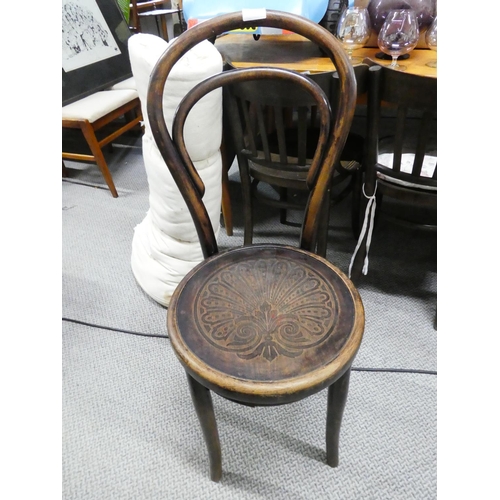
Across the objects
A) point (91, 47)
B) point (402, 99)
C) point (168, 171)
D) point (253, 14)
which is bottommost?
point (168, 171)

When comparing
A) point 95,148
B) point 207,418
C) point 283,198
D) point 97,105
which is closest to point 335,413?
point 207,418

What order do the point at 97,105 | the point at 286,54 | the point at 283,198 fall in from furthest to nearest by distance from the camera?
1. the point at 97,105
2. the point at 283,198
3. the point at 286,54

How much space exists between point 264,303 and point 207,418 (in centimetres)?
29

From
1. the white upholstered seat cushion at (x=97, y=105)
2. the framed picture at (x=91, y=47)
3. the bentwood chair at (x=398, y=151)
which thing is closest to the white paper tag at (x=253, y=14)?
the bentwood chair at (x=398, y=151)

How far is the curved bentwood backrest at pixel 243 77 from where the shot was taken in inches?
28.9

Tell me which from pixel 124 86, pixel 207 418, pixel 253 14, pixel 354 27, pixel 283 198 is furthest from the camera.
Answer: pixel 124 86

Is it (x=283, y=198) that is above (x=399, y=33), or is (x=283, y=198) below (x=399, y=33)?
below

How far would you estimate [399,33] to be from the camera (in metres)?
1.20

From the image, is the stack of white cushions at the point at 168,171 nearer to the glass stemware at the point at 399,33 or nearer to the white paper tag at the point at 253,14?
the white paper tag at the point at 253,14

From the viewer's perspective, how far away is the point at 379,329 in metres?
1.33

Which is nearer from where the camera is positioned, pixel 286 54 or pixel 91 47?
pixel 286 54

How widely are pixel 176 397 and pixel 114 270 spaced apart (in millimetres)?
707

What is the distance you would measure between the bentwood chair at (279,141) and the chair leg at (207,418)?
54cm

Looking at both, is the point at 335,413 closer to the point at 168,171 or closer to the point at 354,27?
the point at 168,171
